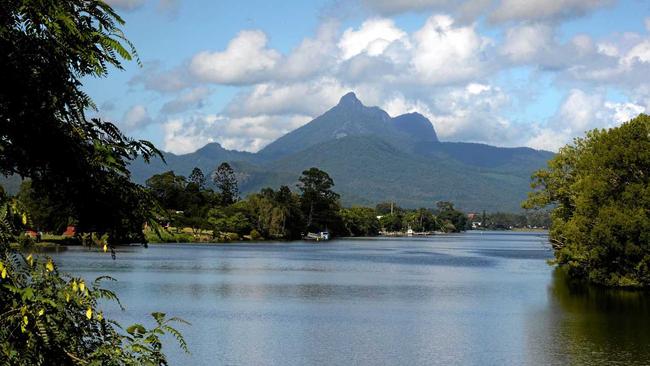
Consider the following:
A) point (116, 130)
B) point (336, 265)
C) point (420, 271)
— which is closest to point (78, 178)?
point (116, 130)

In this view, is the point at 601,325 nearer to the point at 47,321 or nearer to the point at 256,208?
the point at 47,321

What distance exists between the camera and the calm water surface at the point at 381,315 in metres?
26.8

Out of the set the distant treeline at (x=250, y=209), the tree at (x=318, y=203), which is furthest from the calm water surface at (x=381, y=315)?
the tree at (x=318, y=203)

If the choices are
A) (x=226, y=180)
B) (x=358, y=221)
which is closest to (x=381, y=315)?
(x=226, y=180)

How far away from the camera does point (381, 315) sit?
36594 mm

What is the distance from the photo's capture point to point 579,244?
2078 inches

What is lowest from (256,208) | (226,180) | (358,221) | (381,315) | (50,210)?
(381,315)

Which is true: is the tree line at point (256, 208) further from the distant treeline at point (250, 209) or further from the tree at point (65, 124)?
the tree at point (65, 124)

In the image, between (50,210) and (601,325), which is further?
(601,325)

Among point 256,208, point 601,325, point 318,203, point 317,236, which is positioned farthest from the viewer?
point 318,203

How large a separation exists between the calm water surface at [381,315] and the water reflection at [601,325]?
0.16 ft

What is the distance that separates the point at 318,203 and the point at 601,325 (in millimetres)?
130231

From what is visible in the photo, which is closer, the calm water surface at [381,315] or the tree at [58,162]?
the tree at [58,162]

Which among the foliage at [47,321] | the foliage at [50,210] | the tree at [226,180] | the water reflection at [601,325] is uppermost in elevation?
the tree at [226,180]
